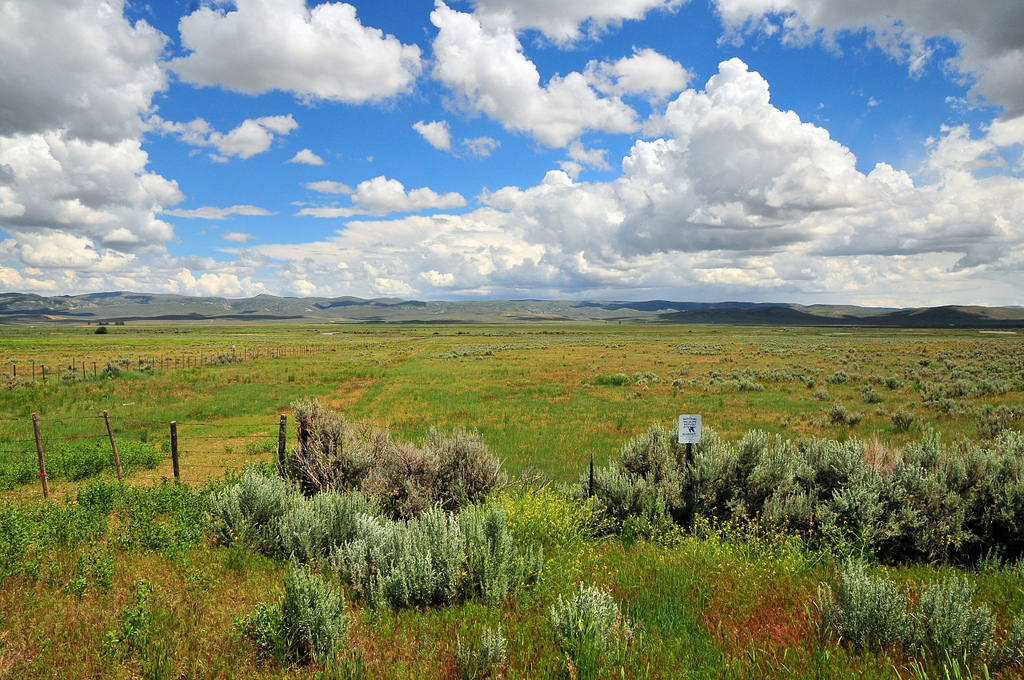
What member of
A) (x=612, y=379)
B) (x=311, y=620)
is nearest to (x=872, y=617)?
(x=311, y=620)

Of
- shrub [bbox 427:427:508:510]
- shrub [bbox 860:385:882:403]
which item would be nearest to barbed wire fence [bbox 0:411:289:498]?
shrub [bbox 427:427:508:510]

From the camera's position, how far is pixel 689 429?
8.79 m

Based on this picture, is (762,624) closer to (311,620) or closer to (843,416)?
(311,620)

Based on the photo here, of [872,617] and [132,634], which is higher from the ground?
[872,617]

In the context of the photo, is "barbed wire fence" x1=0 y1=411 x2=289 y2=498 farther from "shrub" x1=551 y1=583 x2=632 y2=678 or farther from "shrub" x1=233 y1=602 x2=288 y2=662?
"shrub" x1=551 y1=583 x2=632 y2=678

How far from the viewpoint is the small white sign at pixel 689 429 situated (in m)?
8.68

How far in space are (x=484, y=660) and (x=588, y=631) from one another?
905 mm

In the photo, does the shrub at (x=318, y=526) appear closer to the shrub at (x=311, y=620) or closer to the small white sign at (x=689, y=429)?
the shrub at (x=311, y=620)

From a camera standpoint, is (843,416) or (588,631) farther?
(843,416)

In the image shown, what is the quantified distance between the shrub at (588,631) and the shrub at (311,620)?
194 cm

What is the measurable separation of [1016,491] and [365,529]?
9.08 meters

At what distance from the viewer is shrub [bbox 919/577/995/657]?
4.06m

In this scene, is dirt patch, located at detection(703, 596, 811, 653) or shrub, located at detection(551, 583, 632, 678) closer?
shrub, located at detection(551, 583, 632, 678)

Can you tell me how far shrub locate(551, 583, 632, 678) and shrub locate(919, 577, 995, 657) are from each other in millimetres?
2524
